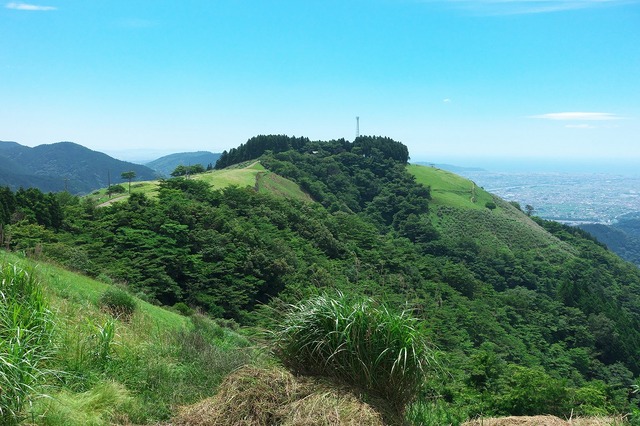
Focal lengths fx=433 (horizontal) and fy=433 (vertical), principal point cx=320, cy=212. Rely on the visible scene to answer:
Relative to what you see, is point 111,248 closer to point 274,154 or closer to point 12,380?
point 12,380

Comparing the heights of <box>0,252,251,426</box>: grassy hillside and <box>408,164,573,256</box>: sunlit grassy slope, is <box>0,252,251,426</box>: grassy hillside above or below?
above

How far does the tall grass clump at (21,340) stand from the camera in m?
3.50

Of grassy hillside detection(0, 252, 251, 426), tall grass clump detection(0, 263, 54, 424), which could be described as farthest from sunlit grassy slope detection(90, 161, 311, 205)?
tall grass clump detection(0, 263, 54, 424)

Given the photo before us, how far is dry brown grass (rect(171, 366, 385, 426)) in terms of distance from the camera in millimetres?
3799

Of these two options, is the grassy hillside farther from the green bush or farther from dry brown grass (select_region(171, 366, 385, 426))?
the green bush

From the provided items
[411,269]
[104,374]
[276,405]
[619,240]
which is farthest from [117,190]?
[619,240]

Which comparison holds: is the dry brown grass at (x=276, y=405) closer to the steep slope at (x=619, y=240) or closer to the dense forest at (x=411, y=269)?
the dense forest at (x=411, y=269)

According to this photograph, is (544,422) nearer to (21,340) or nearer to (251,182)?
(21,340)

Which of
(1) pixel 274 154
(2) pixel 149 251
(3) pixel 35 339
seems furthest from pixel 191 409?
(1) pixel 274 154

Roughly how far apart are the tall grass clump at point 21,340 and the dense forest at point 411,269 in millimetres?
2495

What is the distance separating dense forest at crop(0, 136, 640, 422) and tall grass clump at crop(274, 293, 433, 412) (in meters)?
0.44

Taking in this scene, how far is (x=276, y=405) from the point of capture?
402 centimetres

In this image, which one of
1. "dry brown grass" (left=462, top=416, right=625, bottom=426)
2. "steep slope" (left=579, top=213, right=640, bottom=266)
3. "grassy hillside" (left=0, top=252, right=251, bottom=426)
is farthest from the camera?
"steep slope" (left=579, top=213, right=640, bottom=266)

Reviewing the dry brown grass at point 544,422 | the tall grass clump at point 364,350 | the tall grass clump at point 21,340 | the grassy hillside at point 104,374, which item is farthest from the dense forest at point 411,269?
the tall grass clump at point 21,340
